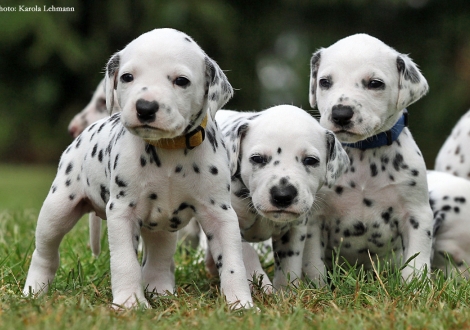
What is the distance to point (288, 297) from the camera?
5.40 m

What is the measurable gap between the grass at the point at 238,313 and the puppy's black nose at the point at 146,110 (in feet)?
3.95

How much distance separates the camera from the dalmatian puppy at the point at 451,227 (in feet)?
23.7

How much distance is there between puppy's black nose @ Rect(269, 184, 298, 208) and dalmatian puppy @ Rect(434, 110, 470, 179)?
4.00m

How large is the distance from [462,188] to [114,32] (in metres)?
18.3

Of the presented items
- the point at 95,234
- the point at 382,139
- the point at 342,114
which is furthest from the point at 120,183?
the point at 382,139

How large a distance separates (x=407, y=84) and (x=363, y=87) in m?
0.42

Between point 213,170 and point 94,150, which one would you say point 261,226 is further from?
point 94,150

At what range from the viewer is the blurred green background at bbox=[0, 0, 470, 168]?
74.9ft

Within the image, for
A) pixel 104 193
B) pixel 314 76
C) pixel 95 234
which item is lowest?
pixel 95 234

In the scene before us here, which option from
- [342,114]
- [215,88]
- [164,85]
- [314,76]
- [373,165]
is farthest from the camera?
[314,76]

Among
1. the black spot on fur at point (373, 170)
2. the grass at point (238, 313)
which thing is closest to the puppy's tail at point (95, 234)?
the grass at point (238, 313)

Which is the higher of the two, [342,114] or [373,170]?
[342,114]

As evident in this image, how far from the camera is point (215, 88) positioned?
17.7 ft

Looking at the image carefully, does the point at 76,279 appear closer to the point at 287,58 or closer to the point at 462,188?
the point at 462,188
